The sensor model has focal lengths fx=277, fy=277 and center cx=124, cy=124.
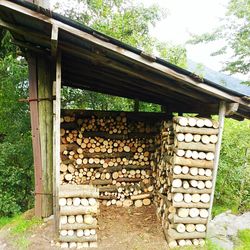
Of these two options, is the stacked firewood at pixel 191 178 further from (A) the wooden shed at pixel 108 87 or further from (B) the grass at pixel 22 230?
(B) the grass at pixel 22 230

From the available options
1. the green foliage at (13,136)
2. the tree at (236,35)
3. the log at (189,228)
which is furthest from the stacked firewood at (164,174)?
the tree at (236,35)

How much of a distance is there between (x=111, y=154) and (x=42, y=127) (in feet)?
5.90

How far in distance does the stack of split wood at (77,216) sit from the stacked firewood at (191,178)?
1.31 meters

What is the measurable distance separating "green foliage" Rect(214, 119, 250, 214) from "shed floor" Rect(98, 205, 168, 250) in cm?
209

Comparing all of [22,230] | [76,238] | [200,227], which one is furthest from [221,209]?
[22,230]

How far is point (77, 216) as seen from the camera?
4.47m

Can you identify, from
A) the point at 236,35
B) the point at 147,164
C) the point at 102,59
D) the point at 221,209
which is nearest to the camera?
the point at 102,59

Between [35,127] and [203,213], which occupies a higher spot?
[35,127]

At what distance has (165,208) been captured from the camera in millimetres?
5141

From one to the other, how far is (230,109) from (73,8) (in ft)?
19.8

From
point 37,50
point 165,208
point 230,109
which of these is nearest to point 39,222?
point 165,208

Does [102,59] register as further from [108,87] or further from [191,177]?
[191,177]

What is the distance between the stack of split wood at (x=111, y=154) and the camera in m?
6.14

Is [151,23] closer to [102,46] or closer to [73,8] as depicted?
[73,8]
